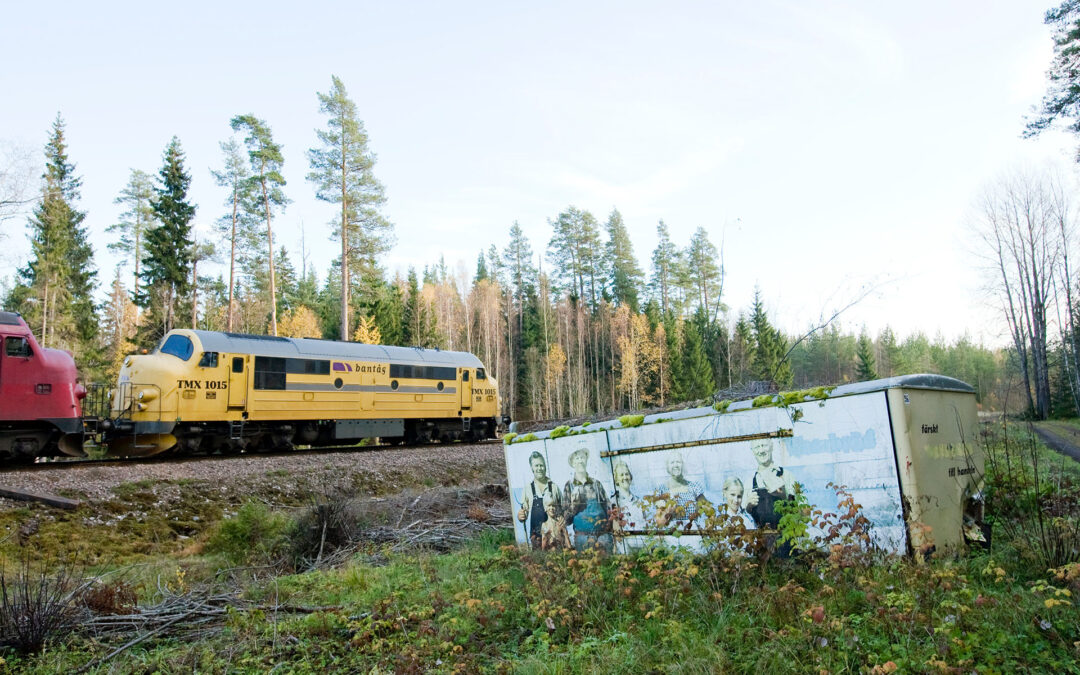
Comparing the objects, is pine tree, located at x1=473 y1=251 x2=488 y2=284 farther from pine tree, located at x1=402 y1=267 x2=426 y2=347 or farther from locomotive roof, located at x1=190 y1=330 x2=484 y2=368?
locomotive roof, located at x1=190 y1=330 x2=484 y2=368

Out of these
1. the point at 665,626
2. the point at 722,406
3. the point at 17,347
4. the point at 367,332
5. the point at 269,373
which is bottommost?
the point at 665,626

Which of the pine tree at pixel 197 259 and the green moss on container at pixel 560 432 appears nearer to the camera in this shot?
the green moss on container at pixel 560 432

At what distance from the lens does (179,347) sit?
16453mm

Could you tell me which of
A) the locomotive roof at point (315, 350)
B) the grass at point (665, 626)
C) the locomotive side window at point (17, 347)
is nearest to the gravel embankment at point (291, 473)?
the locomotive side window at point (17, 347)

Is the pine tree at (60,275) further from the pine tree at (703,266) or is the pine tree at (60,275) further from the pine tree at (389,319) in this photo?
the pine tree at (703,266)

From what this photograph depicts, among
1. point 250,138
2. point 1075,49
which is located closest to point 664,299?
point 250,138

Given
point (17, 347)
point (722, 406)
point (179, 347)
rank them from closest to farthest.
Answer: point (722, 406)
point (17, 347)
point (179, 347)

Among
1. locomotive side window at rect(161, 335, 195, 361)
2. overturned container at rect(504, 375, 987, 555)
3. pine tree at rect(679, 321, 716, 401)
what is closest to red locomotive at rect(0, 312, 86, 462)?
locomotive side window at rect(161, 335, 195, 361)

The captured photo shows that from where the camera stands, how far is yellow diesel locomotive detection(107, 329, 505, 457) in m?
15.5

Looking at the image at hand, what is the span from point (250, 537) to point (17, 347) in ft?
25.8

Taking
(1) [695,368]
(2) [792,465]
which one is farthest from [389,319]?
(2) [792,465]

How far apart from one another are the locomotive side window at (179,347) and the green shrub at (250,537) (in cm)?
843

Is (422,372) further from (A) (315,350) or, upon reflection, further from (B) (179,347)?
(B) (179,347)

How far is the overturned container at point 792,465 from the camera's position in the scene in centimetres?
459
